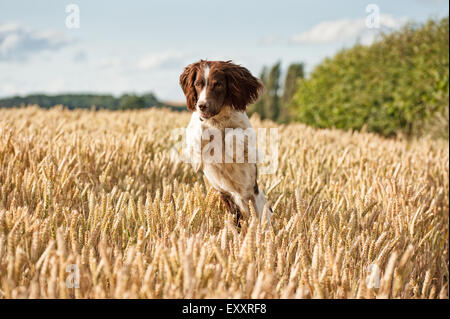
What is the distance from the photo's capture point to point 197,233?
2.09 metres

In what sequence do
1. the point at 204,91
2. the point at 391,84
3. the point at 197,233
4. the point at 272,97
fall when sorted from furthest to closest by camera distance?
the point at 272,97 < the point at 391,84 < the point at 204,91 < the point at 197,233

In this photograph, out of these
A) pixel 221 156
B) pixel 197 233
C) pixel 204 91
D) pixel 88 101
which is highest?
pixel 88 101

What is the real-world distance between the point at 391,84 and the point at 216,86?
10315mm

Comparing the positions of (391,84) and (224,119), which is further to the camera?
(391,84)

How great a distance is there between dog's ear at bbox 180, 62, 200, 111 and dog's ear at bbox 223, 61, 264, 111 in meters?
0.23

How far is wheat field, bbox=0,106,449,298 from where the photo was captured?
59.2 inches

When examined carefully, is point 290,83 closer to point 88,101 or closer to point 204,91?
point 88,101

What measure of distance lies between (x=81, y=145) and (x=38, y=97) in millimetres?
15281

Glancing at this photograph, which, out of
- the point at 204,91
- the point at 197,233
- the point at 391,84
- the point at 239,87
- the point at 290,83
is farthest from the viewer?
the point at 290,83

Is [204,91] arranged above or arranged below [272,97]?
below

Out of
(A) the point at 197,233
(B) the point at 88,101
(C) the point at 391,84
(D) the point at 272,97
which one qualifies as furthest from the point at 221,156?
(D) the point at 272,97

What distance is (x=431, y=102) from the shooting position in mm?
10391

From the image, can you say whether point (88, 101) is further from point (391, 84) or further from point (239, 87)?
point (239, 87)
